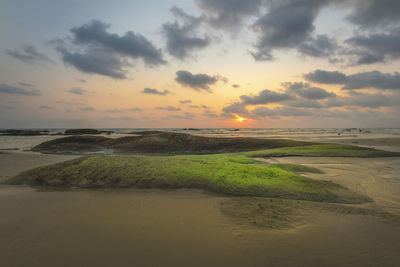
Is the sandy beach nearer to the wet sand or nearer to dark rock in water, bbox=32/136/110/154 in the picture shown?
the wet sand

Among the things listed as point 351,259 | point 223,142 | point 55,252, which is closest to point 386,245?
point 351,259

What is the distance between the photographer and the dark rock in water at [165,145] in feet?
55.5

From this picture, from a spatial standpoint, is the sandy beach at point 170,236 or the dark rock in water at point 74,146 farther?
the dark rock in water at point 74,146

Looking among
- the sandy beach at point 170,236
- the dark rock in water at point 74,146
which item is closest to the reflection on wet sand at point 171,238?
the sandy beach at point 170,236

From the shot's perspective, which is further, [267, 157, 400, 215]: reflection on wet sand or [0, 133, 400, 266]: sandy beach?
[267, 157, 400, 215]: reflection on wet sand

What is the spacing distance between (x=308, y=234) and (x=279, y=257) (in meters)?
0.78

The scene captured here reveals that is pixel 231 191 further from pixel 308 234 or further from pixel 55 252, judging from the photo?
pixel 55 252

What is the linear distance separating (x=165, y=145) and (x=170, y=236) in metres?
14.5

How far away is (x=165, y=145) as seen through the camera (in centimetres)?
1727

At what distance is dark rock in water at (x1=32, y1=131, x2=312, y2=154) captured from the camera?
55.5ft

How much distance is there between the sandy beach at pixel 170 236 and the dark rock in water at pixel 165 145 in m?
12.5

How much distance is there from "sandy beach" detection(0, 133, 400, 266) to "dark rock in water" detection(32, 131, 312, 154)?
12.5 meters

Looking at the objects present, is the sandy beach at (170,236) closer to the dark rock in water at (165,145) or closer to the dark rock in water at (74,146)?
the dark rock in water at (165,145)

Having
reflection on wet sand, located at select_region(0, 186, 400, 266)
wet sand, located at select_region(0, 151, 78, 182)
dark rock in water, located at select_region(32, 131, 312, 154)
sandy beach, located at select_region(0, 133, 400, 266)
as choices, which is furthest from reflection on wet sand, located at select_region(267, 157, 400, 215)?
wet sand, located at select_region(0, 151, 78, 182)
